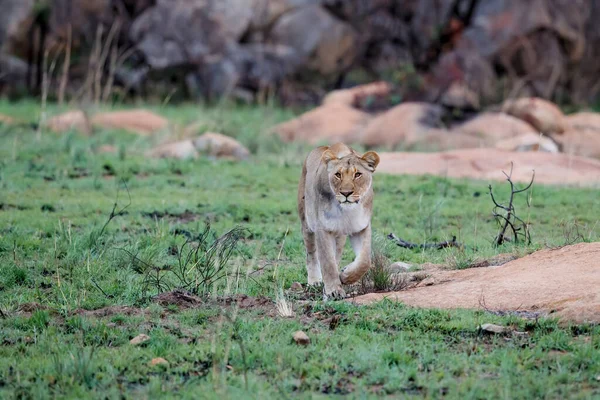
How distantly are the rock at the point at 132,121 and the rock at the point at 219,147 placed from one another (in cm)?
256

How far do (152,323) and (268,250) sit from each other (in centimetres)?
326

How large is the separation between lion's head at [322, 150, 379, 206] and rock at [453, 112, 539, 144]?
13.0m

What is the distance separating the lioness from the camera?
23.7 ft

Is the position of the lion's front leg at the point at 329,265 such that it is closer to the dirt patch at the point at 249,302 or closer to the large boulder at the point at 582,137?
the dirt patch at the point at 249,302

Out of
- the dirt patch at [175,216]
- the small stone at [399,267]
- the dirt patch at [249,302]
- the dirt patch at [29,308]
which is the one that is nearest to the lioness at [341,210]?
the dirt patch at [249,302]

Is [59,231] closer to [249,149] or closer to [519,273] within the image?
[519,273]

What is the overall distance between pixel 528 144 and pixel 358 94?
7.19 metres

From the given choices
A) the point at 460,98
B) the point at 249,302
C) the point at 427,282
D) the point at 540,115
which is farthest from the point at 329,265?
the point at 460,98

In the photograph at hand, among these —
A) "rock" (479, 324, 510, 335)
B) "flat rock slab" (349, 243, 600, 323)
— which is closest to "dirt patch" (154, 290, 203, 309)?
"flat rock slab" (349, 243, 600, 323)

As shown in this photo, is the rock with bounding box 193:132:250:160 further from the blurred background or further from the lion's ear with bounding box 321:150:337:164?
the lion's ear with bounding box 321:150:337:164

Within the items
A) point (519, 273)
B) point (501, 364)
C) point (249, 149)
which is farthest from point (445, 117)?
point (501, 364)

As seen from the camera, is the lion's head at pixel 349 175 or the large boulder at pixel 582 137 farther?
the large boulder at pixel 582 137

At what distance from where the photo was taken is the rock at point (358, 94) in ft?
78.2

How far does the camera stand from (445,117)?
21.6 metres
